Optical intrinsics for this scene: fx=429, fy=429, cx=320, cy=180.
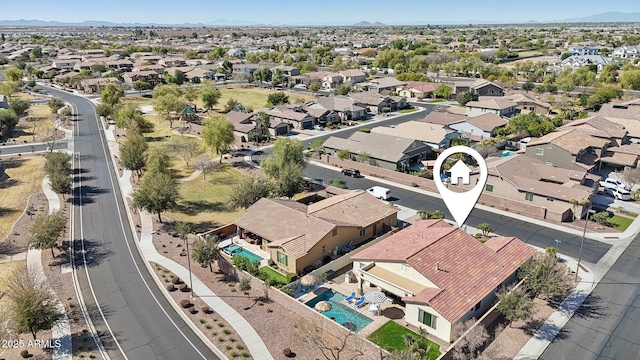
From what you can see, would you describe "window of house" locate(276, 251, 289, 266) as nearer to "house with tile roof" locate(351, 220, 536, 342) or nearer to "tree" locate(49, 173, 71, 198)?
"house with tile roof" locate(351, 220, 536, 342)

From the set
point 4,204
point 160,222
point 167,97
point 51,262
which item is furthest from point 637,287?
point 167,97

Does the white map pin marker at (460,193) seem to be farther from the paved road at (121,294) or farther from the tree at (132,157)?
the tree at (132,157)

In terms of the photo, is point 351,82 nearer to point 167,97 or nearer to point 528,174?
point 167,97

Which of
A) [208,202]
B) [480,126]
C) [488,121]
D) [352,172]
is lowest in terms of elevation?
[208,202]

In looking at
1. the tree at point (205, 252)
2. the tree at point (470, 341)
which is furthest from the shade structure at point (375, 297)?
the tree at point (205, 252)

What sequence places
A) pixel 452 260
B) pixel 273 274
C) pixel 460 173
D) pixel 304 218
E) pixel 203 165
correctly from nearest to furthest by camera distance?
1. pixel 452 260
2. pixel 273 274
3. pixel 304 218
4. pixel 460 173
5. pixel 203 165

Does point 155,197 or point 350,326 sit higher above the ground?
point 155,197

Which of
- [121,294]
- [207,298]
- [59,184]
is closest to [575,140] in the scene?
[207,298]

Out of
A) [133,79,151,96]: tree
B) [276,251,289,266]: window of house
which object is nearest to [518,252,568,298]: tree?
[276,251,289,266]: window of house

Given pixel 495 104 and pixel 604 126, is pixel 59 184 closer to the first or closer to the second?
pixel 495 104
